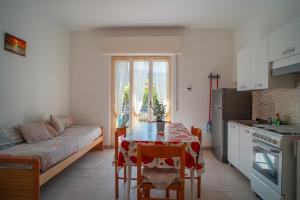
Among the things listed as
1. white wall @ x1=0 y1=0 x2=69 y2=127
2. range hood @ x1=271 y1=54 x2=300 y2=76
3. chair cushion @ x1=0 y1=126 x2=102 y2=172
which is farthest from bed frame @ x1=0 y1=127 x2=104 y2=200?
range hood @ x1=271 y1=54 x2=300 y2=76

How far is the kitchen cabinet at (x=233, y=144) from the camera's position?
317cm

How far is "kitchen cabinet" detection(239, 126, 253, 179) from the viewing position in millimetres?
2751

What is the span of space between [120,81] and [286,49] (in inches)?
134

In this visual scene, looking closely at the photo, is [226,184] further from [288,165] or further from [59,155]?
[59,155]

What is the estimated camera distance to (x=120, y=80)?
15.7 feet

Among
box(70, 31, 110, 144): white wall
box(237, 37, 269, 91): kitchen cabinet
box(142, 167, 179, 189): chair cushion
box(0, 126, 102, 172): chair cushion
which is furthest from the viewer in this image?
box(70, 31, 110, 144): white wall

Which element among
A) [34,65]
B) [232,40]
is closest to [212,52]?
[232,40]

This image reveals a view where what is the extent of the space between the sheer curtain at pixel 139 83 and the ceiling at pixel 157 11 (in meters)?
0.93

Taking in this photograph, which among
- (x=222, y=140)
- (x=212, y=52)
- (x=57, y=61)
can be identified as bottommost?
(x=222, y=140)

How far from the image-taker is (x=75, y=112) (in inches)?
185

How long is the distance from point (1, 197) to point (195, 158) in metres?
2.05

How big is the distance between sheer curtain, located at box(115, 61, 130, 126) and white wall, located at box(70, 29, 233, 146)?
0.23 metres

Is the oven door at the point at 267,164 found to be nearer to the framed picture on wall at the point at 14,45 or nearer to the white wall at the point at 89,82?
the white wall at the point at 89,82

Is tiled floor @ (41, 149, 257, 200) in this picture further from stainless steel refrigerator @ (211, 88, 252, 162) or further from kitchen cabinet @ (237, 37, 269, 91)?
kitchen cabinet @ (237, 37, 269, 91)
